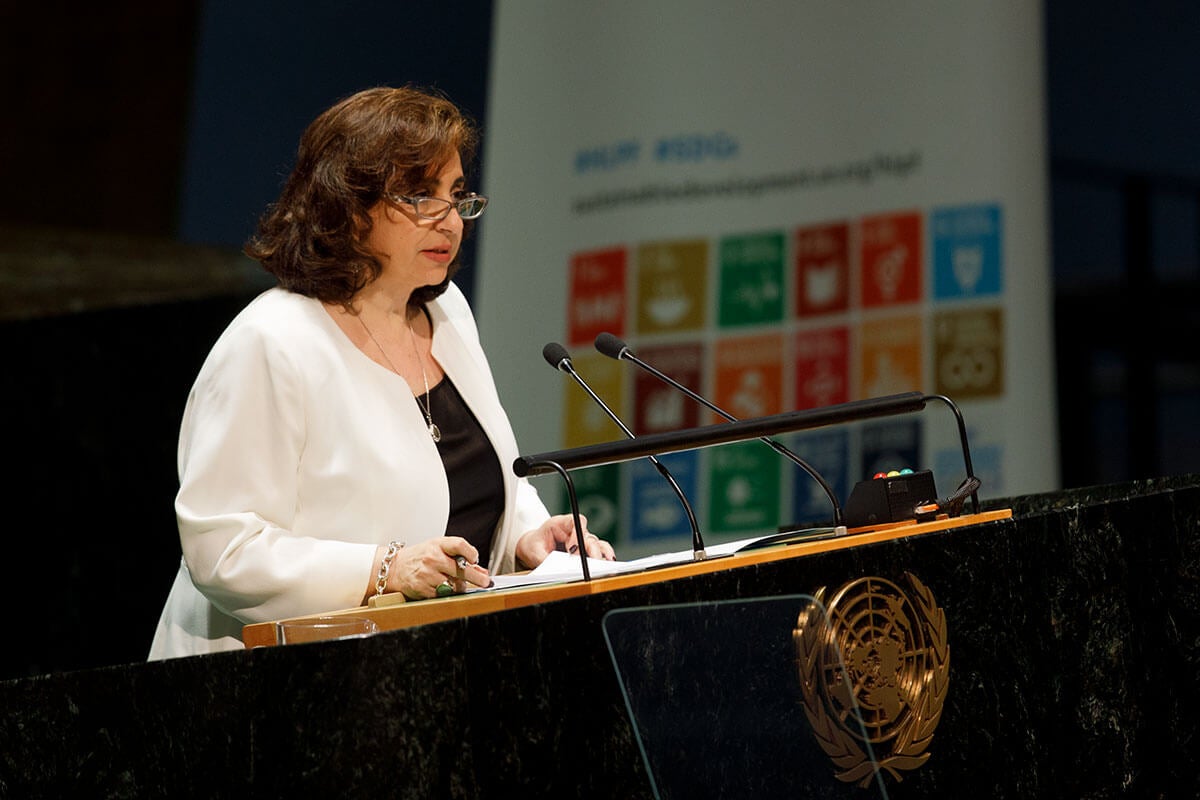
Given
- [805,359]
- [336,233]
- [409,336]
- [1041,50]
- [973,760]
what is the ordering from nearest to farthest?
[973,760] → [336,233] → [409,336] → [1041,50] → [805,359]

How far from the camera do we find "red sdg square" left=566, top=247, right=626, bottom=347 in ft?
13.9

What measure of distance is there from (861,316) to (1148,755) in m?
2.35

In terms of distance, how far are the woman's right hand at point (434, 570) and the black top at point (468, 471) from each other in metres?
0.31

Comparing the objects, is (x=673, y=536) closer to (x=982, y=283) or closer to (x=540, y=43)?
(x=982, y=283)

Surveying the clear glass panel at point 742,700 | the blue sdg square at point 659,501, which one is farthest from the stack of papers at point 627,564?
the blue sdg square at point 659,501

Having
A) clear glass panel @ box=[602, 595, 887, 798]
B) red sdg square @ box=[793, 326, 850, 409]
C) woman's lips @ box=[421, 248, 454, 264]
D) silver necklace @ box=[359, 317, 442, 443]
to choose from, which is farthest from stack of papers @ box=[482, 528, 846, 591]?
red sdg square @ box=[793, 326, 850, 409]

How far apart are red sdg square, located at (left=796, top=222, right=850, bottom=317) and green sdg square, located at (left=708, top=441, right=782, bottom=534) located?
0.39 metres

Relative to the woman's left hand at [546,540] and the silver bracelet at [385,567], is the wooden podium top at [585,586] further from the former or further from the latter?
the woman's left hand at [546,540]

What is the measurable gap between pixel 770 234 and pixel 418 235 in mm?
2022

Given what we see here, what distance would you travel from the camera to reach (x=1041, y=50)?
3.79 metres

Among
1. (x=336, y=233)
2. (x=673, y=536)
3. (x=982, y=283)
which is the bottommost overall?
(x=673, y=536)

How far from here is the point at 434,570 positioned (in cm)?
185

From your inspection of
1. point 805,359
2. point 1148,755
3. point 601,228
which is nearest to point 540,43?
point 601,228

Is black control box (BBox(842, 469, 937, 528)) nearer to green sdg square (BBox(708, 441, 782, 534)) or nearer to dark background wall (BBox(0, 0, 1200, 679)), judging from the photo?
green sdg square (BBox(708, 441, 782, 534))
